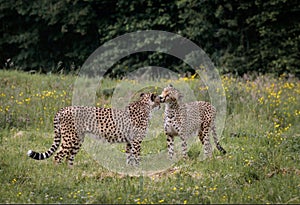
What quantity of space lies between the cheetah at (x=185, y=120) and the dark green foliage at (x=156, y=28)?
7922 millimetres

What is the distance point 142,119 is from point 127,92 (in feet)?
14.9

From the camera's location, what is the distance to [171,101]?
9336 millimetres

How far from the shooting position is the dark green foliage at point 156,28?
17.7 meters

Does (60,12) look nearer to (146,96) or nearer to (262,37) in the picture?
(262,37)

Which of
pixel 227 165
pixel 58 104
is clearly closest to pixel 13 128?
pixel 58 104

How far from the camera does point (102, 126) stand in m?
8.81

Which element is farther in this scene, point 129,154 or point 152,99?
point 152,99

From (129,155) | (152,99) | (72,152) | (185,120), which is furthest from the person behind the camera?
(185,120)

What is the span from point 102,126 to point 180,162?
144 cm

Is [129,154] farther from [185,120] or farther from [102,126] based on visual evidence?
[185,120]

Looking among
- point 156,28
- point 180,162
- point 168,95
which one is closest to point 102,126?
point 168,95

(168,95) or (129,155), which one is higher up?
(168,95)

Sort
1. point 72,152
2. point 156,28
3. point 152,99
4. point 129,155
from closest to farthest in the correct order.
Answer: point 72,152 < point 129,155 < point 152,99 < point 156,28

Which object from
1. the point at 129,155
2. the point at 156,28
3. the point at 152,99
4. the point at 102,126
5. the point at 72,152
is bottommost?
the point at 156,28
